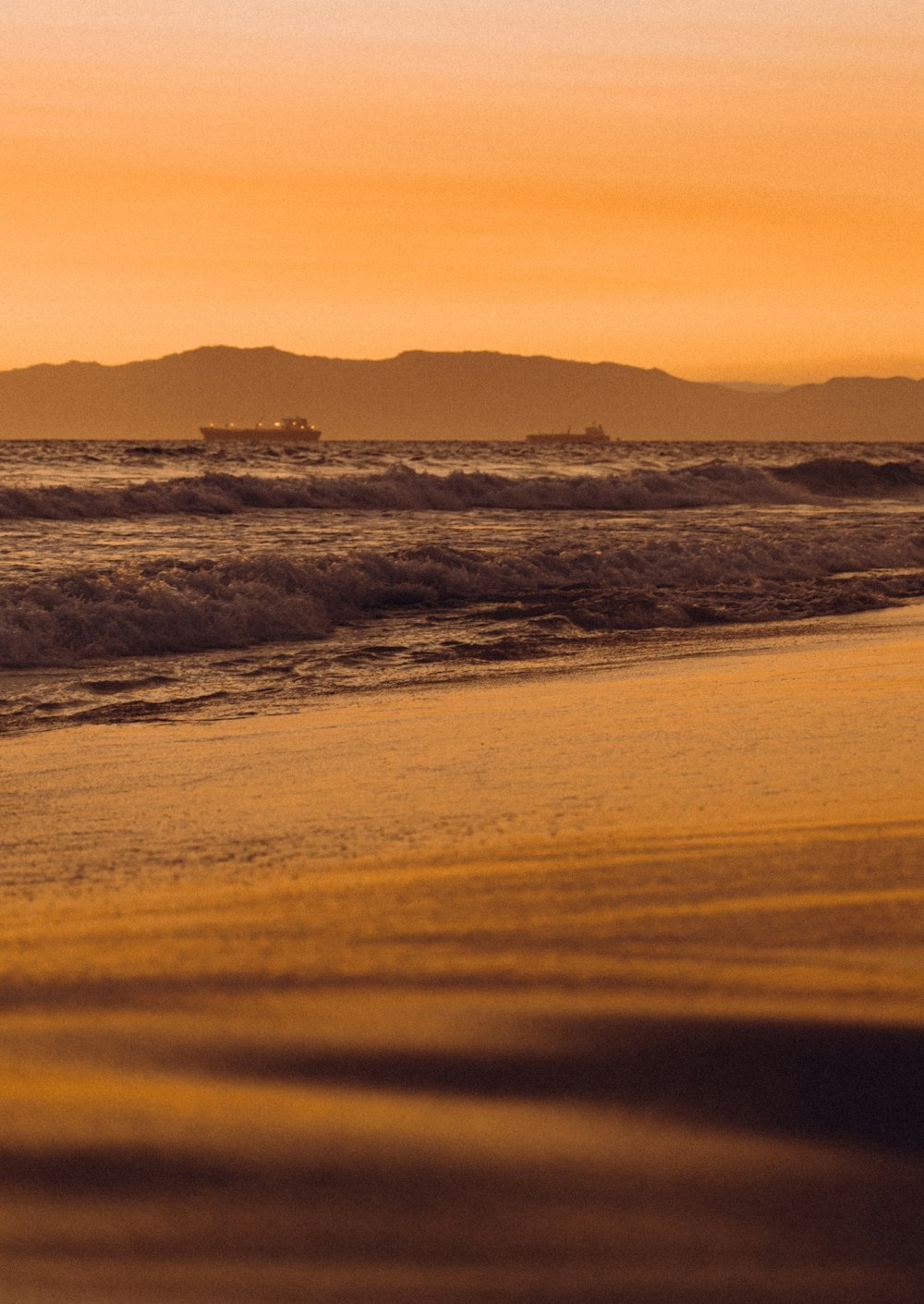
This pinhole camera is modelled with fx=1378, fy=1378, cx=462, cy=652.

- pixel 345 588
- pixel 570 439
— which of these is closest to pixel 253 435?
pixel 570 439

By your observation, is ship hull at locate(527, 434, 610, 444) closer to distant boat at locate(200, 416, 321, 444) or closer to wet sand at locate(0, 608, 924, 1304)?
distant boat at locate(200, 416, 321, 444)

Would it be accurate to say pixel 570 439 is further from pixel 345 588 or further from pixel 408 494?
pixel 345 588

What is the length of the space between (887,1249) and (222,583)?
948cm

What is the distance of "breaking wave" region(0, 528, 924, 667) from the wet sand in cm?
461

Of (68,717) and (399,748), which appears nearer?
(399,748)

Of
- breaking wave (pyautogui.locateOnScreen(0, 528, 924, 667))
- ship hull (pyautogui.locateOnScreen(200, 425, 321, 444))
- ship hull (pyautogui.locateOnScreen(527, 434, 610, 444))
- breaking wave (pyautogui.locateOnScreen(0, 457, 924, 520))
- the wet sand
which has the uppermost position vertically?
ship hull (pyautogui.locateOnScreen(527, 434, 610, 444))

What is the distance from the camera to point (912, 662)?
7750 millimetres

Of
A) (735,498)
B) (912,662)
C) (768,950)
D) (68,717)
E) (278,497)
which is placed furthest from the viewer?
(735,498)

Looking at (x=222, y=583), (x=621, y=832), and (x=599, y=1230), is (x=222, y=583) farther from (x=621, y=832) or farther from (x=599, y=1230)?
(x=599, y=1230)

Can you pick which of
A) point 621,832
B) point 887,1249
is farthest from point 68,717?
point 887,1249

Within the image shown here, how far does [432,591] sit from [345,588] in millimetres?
981

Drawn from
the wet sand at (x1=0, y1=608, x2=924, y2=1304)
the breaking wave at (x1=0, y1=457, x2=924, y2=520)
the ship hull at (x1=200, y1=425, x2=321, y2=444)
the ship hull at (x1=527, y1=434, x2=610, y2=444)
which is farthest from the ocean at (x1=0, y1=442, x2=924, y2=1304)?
the ship hull at (x1=527, y1=434, x2=610, y2=444)

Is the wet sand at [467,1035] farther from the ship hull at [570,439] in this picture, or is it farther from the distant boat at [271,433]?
the ship hull at [570,439]

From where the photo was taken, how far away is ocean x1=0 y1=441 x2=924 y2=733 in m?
8.04
